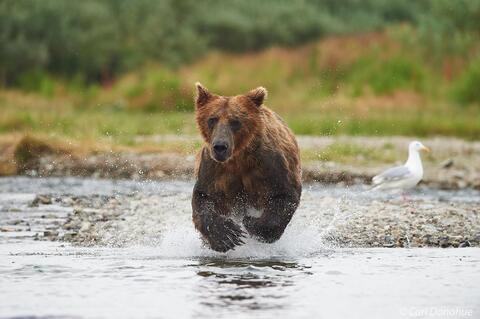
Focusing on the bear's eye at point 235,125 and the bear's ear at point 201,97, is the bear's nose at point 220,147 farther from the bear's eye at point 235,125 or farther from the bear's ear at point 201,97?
the bear's ear at point 201,97

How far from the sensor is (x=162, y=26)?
3878cm

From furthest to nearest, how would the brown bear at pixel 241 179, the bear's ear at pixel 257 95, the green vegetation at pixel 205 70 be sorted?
1. the green vegetation at pixel 205 70
2. the bear's ear at pixel 257 95
3. the brown bear at pixel 241 179

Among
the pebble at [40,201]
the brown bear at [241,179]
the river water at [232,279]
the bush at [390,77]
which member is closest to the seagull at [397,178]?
the river water at [232,279]

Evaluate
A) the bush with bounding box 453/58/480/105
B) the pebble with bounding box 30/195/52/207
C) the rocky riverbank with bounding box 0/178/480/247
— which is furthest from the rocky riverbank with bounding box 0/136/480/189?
the bush with bounding box 453/58/480/105

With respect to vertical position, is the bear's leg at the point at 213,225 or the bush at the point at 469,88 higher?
the bush at the point at 469,88

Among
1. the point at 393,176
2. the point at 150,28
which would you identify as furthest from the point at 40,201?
the point at 150,28

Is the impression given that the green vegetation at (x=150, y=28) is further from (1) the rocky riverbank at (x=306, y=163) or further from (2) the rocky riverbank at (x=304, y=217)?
(2) the rocky riverbank at (x=304, y=217)

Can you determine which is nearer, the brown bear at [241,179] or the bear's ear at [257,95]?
the brown bear at [241,179]

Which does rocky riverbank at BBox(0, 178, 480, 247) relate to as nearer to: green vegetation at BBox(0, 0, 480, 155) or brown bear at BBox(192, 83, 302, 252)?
brown bear at BBox(192, 83, 302, 252)

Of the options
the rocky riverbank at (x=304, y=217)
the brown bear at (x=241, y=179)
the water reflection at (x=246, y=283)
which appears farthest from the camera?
the rocky riverbank at (x=304, y=217)

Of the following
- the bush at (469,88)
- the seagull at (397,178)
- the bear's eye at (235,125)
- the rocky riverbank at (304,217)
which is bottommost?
the rocky riverbank at (304,217)

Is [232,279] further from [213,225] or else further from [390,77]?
[390,77]

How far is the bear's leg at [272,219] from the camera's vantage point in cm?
889

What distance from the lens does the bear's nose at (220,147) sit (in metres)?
8.45
